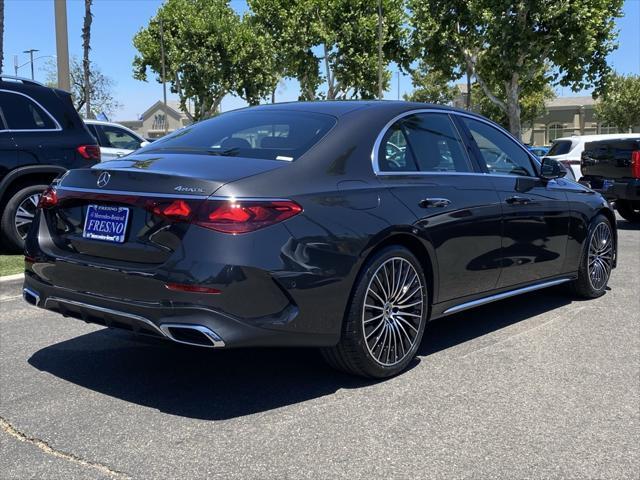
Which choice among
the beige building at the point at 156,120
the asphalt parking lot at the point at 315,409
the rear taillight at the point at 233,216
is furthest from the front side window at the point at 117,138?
the beige building at the point at 156,120

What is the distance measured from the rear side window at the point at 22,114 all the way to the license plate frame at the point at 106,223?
15.4ft

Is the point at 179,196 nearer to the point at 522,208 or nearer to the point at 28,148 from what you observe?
the point at 522,208

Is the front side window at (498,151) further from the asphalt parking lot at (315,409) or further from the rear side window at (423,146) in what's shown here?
the asphalt parking lot at (315,409)

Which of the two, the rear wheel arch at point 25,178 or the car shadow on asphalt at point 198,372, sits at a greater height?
the rear wheel arch at point 25,178

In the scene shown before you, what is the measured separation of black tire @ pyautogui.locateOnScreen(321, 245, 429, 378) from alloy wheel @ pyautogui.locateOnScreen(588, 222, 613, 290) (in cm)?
262

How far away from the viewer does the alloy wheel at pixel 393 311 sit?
12.5ft

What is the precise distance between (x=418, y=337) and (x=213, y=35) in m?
44.9

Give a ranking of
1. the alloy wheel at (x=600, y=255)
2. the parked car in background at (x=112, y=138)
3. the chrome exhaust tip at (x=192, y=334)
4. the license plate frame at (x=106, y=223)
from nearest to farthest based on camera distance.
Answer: the chrome exhaust tip at (x=192, y=334), the license plate frame at (x=106, y=223), the alloy wheel at (x=600, y=255), the parked car in background at (x=112, y=138)

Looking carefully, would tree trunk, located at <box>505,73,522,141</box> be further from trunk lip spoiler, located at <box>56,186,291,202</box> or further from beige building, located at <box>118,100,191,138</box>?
beige building, located at <box>118,100,191,138</box>

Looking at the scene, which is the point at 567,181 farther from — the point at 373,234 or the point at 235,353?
the point at 235,353

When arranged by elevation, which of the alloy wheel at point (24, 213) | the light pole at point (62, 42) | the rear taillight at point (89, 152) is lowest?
the alloy wheel at point (24, 213)

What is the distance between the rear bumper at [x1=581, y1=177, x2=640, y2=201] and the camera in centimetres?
1098

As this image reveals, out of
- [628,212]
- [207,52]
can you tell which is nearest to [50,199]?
[628,212]

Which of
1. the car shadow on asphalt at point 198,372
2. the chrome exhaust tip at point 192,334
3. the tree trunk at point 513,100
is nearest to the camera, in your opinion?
the chrome exhaust tip at point 192,334
